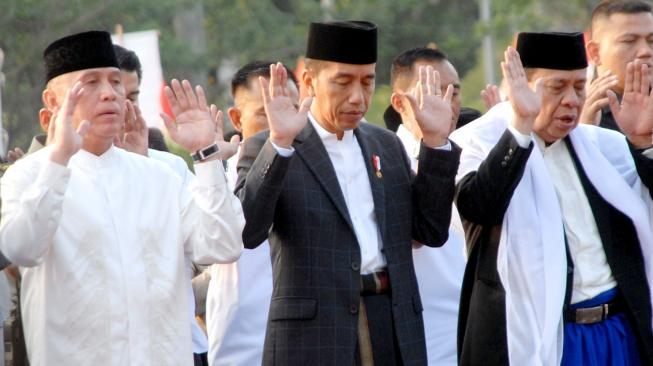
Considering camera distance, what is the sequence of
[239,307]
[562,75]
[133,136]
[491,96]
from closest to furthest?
[562,75] < [133,136] < [239,307] < [491,96]

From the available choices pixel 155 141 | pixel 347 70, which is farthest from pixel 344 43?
pixel 155 141

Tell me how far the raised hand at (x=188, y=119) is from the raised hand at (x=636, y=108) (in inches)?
84.8

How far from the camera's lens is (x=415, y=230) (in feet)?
22.9

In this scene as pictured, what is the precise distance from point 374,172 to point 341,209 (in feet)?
0.93

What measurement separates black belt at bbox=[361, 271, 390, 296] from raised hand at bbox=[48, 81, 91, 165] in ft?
4.59

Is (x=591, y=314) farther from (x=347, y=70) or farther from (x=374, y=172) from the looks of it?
(x=347, y=70)

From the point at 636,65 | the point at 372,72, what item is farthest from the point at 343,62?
the point at 636,65

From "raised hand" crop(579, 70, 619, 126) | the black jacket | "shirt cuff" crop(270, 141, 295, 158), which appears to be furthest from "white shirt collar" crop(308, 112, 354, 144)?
"raised hand" crop(579, 70, 619, 126)

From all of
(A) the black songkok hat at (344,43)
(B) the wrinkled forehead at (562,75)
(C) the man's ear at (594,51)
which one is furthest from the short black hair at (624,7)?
(A) the black songkok hat at (344,43)

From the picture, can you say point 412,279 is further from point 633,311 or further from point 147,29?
point 147,29

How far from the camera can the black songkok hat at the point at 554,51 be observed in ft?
24.3

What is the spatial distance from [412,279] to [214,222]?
1.04 m

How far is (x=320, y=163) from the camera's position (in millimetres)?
6848

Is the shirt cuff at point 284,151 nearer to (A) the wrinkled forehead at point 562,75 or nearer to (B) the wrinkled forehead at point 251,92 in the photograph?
(A) the wrinkled forehead at point 562,75
